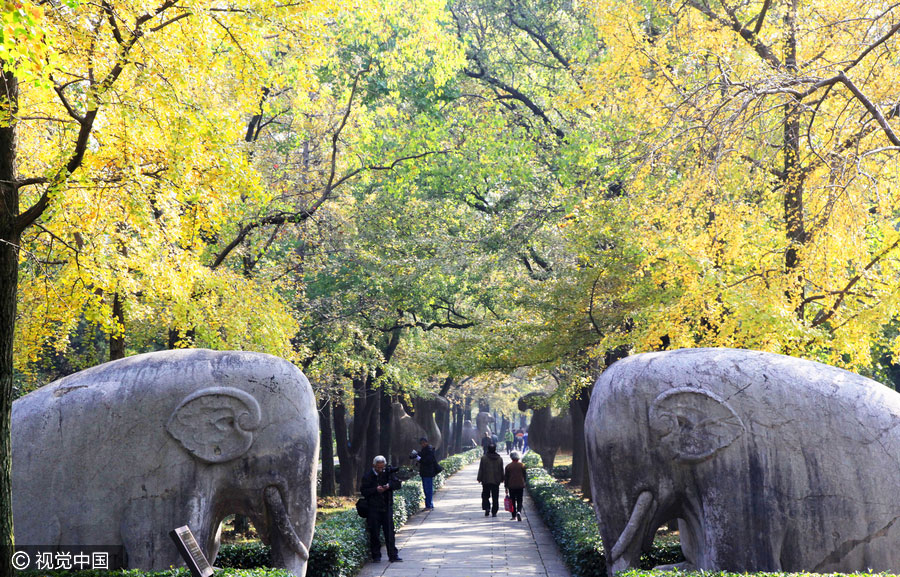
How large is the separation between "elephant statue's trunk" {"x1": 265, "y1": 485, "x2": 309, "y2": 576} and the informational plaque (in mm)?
1427

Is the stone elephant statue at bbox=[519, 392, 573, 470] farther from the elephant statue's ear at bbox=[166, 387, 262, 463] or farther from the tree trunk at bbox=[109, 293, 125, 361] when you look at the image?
the elephant statue's ear at bbox=[166, 387, 262, 463]

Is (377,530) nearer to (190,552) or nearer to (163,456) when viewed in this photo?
(163,456)

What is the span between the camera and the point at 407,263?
1891 centimetres

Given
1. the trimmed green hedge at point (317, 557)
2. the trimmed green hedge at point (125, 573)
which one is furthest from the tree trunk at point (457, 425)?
the trimmed green hedge at point (125, 573)

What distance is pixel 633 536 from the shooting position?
748 cm

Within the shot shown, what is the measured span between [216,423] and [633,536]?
415cm

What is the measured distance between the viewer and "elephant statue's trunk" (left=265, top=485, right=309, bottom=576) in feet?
24.3

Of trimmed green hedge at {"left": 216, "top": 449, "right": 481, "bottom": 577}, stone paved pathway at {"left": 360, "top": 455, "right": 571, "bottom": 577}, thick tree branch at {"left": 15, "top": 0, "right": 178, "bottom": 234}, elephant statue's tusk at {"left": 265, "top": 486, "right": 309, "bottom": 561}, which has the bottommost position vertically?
stone paved pathway at {"left": 360, "top": 455, "right": 571, "bottom": 577}

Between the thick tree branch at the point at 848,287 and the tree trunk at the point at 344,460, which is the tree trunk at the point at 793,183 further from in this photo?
the tree trunk at the point at 344,460

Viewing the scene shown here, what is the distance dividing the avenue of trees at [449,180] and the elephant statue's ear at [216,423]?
1.58 meters

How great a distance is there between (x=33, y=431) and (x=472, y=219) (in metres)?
14.8

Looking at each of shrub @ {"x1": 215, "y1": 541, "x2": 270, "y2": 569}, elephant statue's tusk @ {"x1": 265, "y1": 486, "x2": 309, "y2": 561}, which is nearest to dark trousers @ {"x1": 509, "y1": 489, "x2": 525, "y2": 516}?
shrub @ {"x1": 215, "y1": 541, "x2": 270, "y2": 569}

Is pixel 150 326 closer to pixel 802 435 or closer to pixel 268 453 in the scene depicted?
pixel 268 453

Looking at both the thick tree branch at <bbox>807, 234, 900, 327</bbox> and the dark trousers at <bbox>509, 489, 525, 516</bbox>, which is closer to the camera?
the thick tree branch at <bbox>807, 234, 900, 327</bbox>
